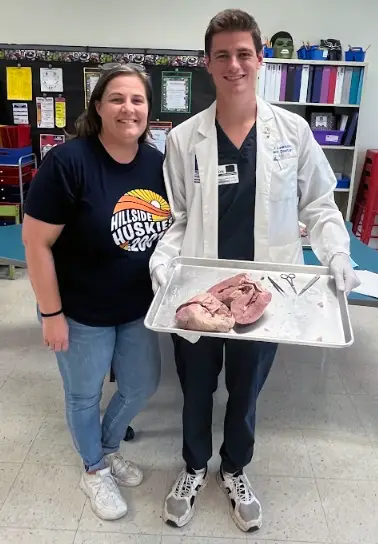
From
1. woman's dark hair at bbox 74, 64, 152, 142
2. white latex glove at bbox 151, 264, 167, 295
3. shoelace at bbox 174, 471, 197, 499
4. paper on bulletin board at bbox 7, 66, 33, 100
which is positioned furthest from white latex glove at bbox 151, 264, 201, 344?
paper on bulletin board at bbox 7, 66, 33, 100

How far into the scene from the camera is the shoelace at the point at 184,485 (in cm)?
160

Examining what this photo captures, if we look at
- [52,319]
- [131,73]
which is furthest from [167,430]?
[131,73]

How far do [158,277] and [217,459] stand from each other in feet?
2.96

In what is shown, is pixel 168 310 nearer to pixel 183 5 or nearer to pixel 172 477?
pixel 172 477

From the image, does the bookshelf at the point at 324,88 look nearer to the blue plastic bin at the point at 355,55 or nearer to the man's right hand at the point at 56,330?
the blue plastic bin at the point at 355,55

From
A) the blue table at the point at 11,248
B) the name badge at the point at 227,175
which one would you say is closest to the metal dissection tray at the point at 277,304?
the name badge at the point at 227,175

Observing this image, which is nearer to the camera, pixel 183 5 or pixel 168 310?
pixel 168 310

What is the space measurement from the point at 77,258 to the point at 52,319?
0.19m

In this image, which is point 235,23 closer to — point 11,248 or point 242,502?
point 242,502

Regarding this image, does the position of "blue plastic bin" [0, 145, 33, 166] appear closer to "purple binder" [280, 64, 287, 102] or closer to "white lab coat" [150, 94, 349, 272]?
"purple binder" [280, 64, 287, 102]

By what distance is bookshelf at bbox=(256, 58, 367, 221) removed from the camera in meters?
3.93

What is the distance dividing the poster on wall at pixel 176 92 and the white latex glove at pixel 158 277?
3173 millimetres

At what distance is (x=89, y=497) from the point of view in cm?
163

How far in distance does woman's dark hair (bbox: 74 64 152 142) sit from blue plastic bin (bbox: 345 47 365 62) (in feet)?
10.5
